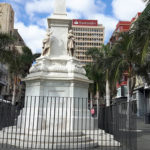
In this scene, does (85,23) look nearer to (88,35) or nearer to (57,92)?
(88,35)

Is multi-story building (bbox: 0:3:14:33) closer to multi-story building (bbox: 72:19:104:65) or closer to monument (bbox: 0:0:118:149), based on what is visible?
monument (bbox: 0:0:118:149)

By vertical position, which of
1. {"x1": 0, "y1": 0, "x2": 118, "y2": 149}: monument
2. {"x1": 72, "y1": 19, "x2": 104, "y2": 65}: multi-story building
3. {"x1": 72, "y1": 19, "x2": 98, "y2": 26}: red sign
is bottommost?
{"x1": 0, "y1": 0, "x2": 118, "y2": 149}: monument

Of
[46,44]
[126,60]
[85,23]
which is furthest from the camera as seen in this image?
[85,23]

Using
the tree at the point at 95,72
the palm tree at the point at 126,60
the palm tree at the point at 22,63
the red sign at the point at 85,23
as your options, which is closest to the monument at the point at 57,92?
the palm tree at the point at 126,60

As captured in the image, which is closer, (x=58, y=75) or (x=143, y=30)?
(x=143, y=30)

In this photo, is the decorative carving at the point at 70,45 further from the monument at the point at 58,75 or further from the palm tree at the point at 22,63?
the palm tree at the point at 22,63

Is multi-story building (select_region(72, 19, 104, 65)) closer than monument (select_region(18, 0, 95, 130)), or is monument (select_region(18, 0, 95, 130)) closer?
monument (select_region(18, 0, 95, 130))

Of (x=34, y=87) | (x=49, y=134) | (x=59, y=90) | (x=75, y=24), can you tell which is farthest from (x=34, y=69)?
(x=75, y=24)

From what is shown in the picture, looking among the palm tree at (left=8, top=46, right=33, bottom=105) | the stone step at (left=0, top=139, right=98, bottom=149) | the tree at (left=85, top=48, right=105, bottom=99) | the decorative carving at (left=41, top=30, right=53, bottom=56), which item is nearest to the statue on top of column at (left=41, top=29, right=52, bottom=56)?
the decorative carving at (left=41, top=30, right=53, bottom=56)

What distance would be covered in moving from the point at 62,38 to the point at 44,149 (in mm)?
6527

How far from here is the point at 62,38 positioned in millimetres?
11469

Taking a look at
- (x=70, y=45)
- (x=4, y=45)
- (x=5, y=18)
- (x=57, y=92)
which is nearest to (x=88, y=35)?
(x=5, y=18)

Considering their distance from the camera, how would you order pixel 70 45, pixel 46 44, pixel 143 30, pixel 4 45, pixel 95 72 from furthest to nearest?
pixel 95 72 → pixel 4 45 → pixel 70 45 → pixel 46 44 → pixel 143 30

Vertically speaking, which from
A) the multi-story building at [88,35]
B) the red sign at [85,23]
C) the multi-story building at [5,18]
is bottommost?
the multi-story building at [5,18]
